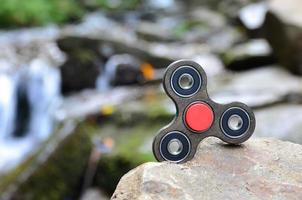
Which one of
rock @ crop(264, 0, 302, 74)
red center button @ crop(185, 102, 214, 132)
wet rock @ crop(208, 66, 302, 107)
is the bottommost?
wet rock @ crop(208, 66, 302, 107)

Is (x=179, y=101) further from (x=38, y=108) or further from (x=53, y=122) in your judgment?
(x=38, y=108)

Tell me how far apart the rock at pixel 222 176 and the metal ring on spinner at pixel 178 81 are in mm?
250

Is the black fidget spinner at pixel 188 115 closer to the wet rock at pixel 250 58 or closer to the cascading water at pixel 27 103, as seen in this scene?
the cascading water at pixel 27 103

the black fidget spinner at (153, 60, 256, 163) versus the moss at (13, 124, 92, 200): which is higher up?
the black fidget spinner at (153, 60, 256, 163)

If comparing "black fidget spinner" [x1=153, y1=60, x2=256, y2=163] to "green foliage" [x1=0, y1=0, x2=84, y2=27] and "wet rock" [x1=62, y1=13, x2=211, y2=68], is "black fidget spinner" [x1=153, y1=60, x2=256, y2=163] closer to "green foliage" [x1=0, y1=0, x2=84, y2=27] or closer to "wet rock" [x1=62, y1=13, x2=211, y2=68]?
"wet rock" [x1=62, y1=13, x2=211, y2=68]

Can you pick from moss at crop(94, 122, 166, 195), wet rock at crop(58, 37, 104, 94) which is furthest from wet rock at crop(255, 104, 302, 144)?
wet rock at crop(58, 37, 104, 94)

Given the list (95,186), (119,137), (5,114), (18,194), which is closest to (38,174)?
(18,194)

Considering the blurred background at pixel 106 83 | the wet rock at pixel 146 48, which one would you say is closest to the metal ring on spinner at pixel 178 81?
the blurred background at pixel 106 83

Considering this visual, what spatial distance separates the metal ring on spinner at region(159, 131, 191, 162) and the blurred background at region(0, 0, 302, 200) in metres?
2.40

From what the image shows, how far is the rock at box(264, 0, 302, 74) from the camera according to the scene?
6.95 meters

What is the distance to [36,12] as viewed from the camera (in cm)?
1404

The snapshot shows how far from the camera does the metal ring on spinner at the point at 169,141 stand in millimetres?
2092

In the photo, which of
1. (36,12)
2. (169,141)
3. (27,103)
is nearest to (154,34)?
(36,12)

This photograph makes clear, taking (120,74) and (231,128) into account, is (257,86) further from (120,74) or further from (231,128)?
(231,128)
